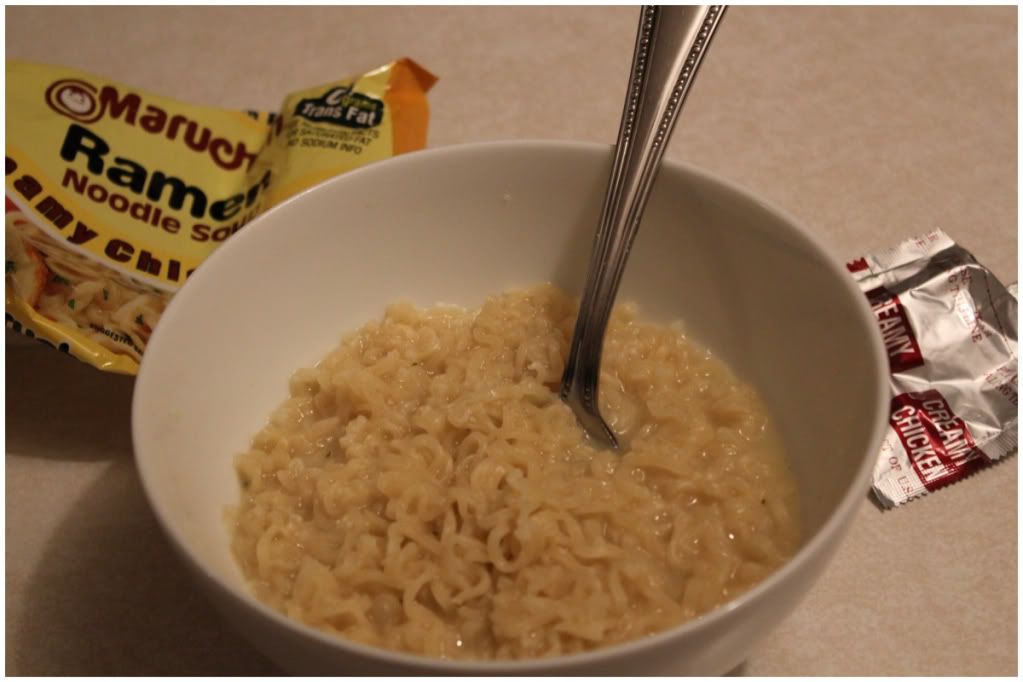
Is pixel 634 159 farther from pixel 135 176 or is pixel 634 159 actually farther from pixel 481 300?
pixel 135 176

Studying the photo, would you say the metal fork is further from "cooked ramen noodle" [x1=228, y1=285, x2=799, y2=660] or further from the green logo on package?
the green logo on package

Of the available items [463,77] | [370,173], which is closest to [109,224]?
[370,173]

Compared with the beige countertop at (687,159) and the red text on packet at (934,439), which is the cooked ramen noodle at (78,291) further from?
the red text on packet at (934,439)

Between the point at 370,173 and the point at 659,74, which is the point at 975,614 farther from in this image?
the point at 370,173

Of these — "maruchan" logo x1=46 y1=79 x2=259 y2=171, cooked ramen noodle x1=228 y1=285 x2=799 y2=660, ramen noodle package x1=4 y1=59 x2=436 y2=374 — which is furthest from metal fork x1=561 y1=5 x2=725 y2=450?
"maruchan" logo x1=46 y1=79 x2=259 y2=171

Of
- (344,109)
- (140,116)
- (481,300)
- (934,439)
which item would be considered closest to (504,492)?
(481,300)
